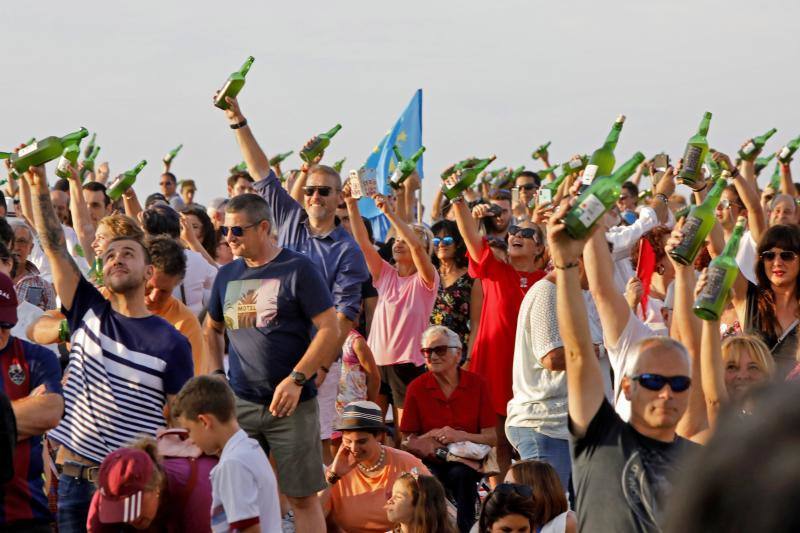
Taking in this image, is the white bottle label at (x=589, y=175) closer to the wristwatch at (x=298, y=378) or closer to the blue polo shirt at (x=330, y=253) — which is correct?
the wristwatch at (x=298, y=378)

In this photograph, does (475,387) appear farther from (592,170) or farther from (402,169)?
(592,170)

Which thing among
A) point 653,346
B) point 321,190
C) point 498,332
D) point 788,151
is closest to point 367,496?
point 498,332

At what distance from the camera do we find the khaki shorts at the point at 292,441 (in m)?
6.63

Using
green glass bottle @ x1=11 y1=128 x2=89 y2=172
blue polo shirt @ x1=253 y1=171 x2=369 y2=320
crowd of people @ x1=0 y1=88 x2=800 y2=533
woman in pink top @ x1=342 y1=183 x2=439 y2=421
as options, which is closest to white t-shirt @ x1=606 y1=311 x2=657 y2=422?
crowd of people @ x1=0 y1=88 x2=800 y2=533

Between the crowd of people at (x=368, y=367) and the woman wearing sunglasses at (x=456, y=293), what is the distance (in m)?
0.02

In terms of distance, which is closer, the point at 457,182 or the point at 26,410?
the point at 26,410

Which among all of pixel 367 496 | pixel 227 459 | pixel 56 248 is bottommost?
pixel 367 496

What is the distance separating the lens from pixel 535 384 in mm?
7547

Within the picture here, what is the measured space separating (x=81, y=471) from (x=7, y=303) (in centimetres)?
104

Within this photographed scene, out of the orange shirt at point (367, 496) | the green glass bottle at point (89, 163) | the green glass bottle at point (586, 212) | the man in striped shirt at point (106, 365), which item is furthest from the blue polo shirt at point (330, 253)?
the green glass bottle at point (89, 163)

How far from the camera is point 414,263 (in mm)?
9461

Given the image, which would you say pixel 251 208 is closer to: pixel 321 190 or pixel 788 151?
pixel 321 190

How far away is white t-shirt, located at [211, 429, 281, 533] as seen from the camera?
5117 millimetres

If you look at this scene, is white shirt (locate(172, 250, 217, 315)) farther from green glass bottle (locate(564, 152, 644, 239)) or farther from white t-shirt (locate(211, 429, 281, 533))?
green glass bottle (locate(564, 152, 644, 239))
